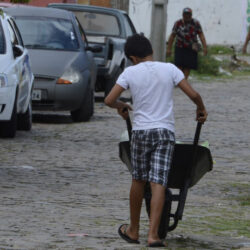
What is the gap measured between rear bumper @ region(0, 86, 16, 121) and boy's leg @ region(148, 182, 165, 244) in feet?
20.0

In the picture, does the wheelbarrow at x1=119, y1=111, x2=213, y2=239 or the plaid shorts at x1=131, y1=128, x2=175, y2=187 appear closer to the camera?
the plaid shorts at x1=131, y1=128, x2=175, y2=187

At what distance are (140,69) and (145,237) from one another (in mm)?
1066

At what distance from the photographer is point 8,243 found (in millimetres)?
6273

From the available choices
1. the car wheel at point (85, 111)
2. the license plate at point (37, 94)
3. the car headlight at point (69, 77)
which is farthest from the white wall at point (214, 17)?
the license plate at point (37, 94)

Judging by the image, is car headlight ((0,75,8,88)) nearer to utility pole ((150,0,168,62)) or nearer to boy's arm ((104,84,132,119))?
boy's arm ((104,84,132,119))

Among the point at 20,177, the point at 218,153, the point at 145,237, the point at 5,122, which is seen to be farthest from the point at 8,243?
the point at 5,122

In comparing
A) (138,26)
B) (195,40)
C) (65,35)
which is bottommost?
(138,26)

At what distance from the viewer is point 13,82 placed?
12.5 meters

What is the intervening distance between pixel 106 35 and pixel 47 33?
451 centimetres

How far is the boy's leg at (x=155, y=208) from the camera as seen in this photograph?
6301 mm

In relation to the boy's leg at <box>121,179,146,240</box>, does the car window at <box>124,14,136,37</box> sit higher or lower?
lower

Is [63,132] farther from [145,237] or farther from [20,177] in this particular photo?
[145,237]

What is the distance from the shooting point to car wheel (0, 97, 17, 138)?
504 inches

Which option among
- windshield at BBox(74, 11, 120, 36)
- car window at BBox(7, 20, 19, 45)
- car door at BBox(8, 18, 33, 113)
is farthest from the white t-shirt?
windshield at BBox(74, 11, 120, 36)
